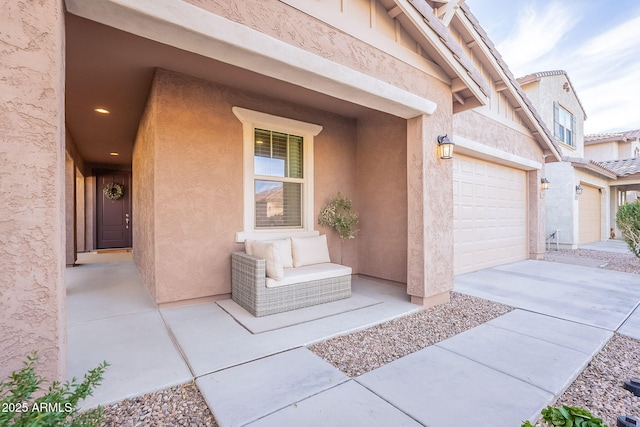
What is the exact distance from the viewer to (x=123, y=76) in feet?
13.7

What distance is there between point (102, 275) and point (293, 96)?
5603mm

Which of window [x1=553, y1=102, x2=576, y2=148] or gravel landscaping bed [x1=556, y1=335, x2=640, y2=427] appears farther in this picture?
window [x1=553, y1=102, x2=576, y2=148]

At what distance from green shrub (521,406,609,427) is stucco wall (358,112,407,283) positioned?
3.98 metres

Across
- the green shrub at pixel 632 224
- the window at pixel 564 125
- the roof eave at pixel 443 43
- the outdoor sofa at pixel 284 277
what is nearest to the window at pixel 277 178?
Answer: the outdoor sofa at pixel 284 277

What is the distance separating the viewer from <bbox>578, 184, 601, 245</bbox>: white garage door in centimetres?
1210

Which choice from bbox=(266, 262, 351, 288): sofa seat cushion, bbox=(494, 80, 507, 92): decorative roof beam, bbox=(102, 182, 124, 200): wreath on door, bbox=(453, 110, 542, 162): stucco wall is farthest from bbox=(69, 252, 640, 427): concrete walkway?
bbox=(102, 182, 124, 200): wreath on door

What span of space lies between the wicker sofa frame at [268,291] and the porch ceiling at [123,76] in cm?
262

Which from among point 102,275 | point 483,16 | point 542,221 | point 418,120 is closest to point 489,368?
point 418,120

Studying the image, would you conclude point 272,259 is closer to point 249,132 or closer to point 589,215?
point 249,132

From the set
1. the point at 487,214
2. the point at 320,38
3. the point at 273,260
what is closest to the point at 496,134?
the point at 487,214

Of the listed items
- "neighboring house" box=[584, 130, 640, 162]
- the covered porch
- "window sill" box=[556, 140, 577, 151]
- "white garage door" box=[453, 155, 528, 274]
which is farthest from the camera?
"neighboring house" box=[584, 130, 640, 162]

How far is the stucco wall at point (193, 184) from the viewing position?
4055 millimetres

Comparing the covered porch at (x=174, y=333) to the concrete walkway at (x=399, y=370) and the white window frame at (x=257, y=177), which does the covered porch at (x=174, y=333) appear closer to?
the concrete walkway at (x=399, y=370)

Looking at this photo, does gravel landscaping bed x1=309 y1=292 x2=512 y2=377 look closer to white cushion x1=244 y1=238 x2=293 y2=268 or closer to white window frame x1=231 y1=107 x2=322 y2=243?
white cushion x1=244 y1=238 x2=293 y2=268
